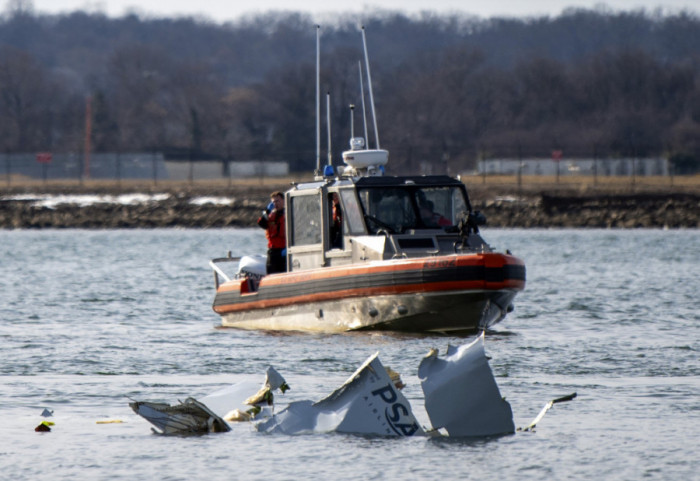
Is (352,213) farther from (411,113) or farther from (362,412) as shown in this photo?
(411,113)

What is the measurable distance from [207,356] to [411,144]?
93690mm

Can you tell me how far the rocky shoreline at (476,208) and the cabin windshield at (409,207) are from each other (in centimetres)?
4397

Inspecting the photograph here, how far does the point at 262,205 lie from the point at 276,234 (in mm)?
47250

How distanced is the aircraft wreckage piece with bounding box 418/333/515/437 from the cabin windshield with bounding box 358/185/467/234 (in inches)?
301

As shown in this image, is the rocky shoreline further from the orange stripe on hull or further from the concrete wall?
the orange stripe on hull

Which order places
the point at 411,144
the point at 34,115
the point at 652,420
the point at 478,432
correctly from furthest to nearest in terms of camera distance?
1. the point at 34,115
2. the point at 411,144
3. the point at 652,420
4. the point at 478,432

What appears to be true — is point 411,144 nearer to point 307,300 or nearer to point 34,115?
point 34,115

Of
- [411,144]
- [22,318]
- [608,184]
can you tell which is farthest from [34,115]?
[22,318]

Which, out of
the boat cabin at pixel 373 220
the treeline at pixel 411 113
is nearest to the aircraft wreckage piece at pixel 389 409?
the boat cabin at pixel 373 220

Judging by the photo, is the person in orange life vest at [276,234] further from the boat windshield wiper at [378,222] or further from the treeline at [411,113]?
the treeline at [411,113]

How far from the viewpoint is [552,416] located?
13000 millimetres

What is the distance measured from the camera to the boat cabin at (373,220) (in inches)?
761

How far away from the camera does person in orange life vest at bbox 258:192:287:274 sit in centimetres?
2081

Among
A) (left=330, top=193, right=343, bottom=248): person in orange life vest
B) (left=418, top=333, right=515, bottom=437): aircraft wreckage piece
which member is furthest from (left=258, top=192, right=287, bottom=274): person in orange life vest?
(left=418, top=333, right=515, bottom=437): aircraft wreckage piece
